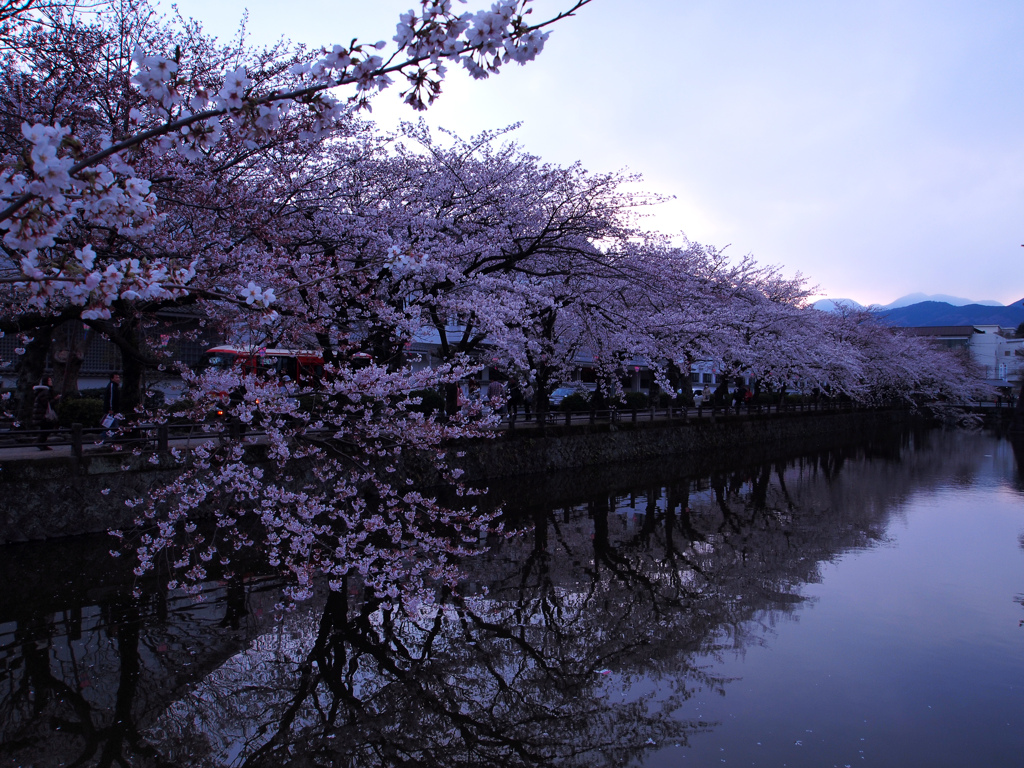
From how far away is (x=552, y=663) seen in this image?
680 cm

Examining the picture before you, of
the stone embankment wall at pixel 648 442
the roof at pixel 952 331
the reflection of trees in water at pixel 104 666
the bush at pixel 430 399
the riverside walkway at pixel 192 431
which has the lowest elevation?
the reflection of trees in water at pixel 104 666

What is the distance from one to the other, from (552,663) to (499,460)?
34.2 ft

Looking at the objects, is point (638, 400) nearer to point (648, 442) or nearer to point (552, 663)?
point (648, 442)

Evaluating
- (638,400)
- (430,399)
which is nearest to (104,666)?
(430,399)

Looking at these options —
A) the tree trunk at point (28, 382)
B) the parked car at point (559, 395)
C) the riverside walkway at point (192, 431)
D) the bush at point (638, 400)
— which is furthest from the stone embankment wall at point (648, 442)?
the tree trunk at point (28, 382)

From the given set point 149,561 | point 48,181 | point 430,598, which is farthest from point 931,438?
point 48,181

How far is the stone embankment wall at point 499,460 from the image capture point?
9859 millimetres

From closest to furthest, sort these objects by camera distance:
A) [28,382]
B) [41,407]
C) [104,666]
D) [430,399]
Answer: [104,666]
[41,407]
[28,382]
[430,399]

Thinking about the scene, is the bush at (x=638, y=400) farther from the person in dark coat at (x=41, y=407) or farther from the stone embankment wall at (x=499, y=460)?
the person in dark coat at (x=41, y=407)

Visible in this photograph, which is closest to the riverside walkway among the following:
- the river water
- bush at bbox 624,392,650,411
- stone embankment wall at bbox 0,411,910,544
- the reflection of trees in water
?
stone embankment wall at bbox 0,411,910,544

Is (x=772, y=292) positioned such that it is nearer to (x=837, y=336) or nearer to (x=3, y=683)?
(x=837, y=336)

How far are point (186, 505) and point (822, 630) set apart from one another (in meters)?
7.80

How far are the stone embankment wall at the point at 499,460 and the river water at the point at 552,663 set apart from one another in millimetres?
613

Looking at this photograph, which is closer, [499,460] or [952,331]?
[499,460]
